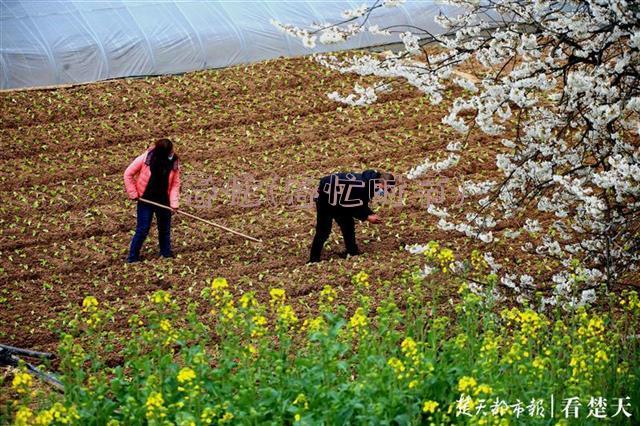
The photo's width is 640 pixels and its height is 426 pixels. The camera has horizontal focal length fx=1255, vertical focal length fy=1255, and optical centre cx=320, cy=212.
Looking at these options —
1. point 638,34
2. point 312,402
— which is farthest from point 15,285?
point 638,34

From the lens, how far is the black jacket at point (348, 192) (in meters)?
11.4

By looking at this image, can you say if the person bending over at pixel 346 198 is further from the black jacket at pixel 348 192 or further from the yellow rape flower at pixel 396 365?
the yellow rape flower at pixel 396 365

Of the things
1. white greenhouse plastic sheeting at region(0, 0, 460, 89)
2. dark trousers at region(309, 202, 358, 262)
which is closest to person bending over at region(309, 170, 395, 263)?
dark trousers at region(309, 202, 358, 262)

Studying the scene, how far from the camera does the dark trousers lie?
38.0ft

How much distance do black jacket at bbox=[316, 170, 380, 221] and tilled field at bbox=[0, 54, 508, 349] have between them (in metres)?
0.50

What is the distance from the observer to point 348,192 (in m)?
11.4

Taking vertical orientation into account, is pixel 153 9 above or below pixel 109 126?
above

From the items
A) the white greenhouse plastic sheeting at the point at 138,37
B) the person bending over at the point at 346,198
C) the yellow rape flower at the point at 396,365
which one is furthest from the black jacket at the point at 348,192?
the white greenhouse plastic sheeting at the point at 138,37

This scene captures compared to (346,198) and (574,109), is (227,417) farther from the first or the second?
(346,198)

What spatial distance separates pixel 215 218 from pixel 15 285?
8.03 ft

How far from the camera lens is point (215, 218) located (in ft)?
43.0

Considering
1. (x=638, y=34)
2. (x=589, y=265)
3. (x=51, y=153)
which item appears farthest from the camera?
(x=51, y=153)

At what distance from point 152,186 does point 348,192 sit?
6.26 feet

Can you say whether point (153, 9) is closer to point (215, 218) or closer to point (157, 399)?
point (215, 218)
